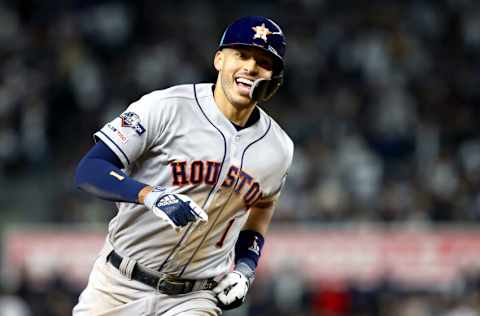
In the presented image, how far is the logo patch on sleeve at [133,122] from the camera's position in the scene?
14.7ft

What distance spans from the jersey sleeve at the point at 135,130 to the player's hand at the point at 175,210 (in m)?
0.35

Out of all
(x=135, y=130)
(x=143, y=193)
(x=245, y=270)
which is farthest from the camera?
(x=245, y=270)

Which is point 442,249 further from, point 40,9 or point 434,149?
point 40,9

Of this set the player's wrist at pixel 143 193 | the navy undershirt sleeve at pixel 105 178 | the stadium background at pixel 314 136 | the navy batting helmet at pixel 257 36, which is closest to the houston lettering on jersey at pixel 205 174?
the navy undershirt sleeve at pixel 105 178

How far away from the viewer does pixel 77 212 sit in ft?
40.8

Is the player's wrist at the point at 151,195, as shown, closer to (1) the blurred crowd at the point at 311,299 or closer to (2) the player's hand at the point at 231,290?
(2) the player's hand at the point at 231,290

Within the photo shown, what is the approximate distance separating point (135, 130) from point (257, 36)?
2.21 feet

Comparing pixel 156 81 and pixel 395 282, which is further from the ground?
pixel 156 81

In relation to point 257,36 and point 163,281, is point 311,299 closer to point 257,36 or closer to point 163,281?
point 163,281

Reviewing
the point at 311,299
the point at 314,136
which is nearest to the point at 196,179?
the point at 311,299

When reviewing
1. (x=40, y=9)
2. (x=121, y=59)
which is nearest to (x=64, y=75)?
(x=121, y=59)

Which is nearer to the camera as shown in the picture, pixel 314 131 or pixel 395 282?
pixel 395 282

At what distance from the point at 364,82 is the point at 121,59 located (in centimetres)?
339

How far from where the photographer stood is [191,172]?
15.2 feet
